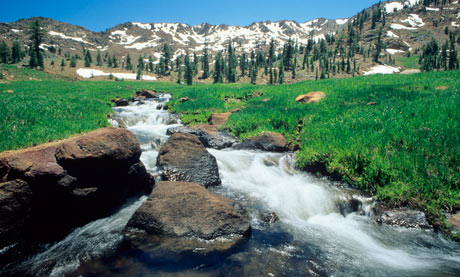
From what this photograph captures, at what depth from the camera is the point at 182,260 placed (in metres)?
3.06

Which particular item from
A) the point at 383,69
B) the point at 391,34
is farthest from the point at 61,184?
the point at 391,34

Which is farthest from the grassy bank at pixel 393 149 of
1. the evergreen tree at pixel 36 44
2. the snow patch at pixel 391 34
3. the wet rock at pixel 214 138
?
the snow patch at pixel 391 34

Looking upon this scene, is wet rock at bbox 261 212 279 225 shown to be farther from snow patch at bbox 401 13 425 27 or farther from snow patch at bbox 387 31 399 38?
snow patch at bbox 401 13 425 27

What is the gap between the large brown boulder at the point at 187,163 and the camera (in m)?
5.79

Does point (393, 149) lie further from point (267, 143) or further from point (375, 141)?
point (267, 143)

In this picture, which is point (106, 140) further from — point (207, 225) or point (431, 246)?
point (431, 246)

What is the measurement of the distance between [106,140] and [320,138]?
242 inches

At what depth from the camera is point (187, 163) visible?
19.9 ft

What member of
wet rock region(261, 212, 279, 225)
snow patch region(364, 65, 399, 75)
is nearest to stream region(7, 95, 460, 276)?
wet rock region(261, 212, 279, 225)

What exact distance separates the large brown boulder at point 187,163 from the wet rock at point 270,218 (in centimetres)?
190

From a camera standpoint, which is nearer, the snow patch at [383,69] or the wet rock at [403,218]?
the wet rock at [403,218]

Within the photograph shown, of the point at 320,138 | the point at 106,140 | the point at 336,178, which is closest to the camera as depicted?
the point at 106,140

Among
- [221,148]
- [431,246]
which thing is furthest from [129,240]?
[221,148]

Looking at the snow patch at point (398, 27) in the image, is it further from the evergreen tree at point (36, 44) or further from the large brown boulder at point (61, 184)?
the large brown boulder at point (61, 184)
